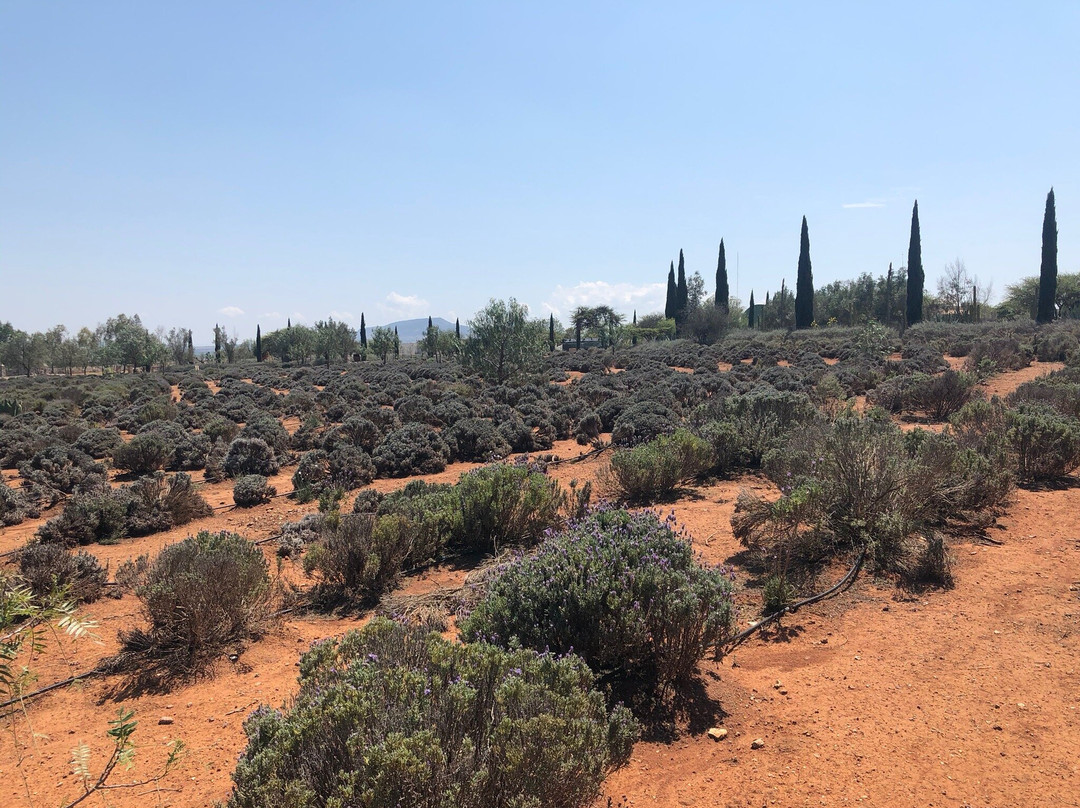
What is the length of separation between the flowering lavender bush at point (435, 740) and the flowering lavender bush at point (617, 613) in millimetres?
875

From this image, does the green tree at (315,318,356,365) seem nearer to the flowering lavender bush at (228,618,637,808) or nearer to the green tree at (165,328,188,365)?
the green tree at (165,328,188,365)

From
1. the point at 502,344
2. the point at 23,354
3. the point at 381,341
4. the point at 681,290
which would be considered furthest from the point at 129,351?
the point at 681,290

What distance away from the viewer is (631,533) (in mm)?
4738

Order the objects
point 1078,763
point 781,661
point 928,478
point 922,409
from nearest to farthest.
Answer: point 1078,763
point 781,661
point 928,478
point 922,409

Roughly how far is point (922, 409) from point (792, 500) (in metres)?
12.4

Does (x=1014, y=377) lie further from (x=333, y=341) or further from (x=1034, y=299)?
(x=333, y=341)

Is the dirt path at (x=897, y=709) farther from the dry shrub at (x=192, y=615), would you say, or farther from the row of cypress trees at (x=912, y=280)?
the row of cypress trees at (x=912, y=280)

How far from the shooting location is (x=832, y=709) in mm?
3881

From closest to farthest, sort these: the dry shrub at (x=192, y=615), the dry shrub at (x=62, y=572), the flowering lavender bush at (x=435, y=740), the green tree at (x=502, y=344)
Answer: the flowering lavender bush at (x=435, y=740) < the dry shrub at (x=192, y=615) < the dry shrub at (x=62, y=572) < the green tree at (x=502, y=344)

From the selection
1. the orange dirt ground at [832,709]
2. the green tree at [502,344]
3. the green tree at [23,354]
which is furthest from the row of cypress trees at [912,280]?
the green tree at [23,354]

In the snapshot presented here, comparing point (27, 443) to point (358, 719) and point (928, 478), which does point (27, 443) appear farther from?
point (928, 478)

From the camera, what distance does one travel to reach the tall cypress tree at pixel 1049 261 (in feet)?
129

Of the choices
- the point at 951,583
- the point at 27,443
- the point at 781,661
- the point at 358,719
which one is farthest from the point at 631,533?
the point at 27,443

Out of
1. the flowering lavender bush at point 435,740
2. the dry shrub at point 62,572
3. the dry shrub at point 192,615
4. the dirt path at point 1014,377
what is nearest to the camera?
the flowering lavender bush at point 435,740
